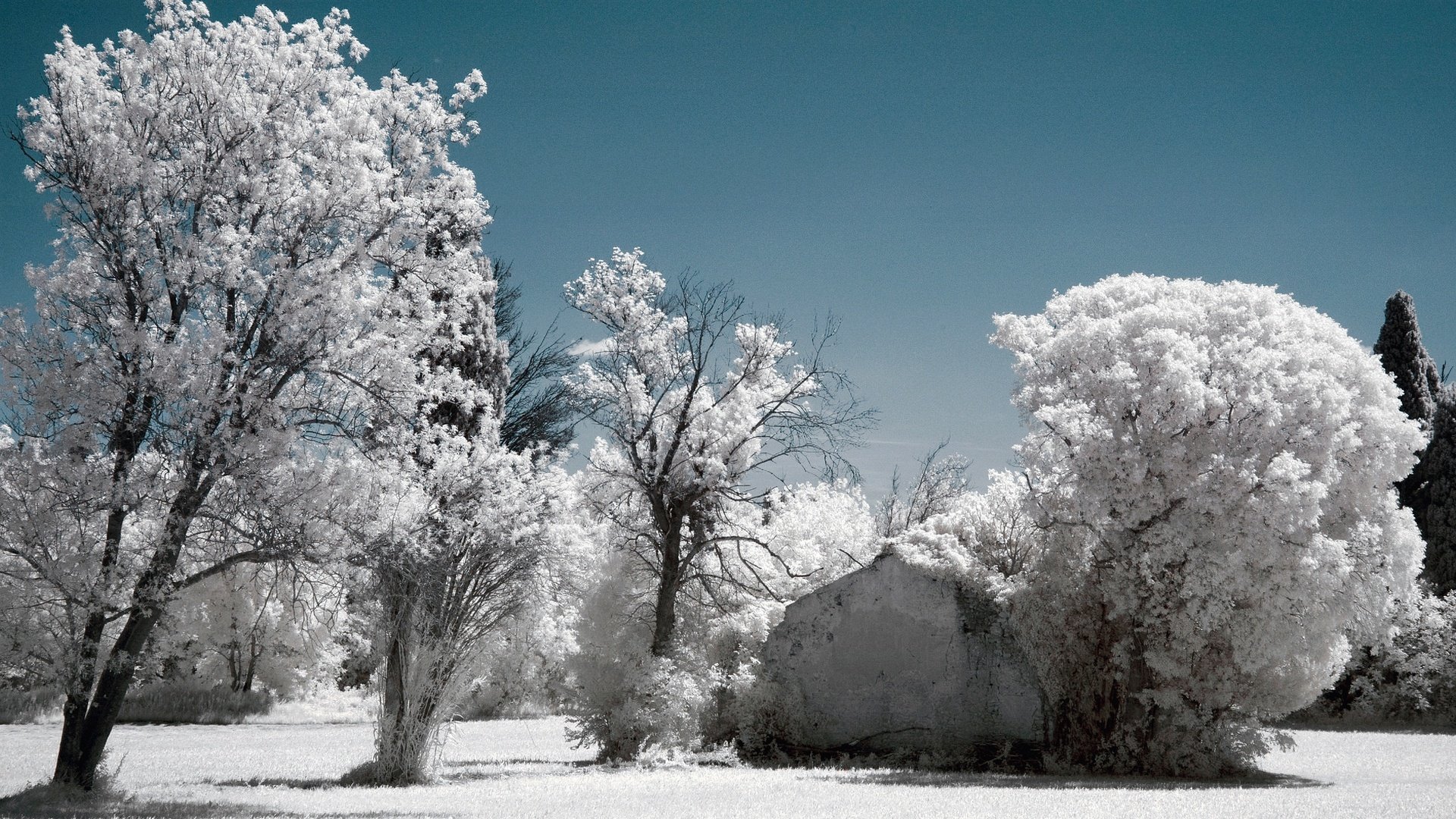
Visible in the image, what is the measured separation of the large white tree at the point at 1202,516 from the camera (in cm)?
1524

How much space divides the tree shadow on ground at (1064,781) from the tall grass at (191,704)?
20.6 metres

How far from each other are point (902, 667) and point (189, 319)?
12990 millimetres

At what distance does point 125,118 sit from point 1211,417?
602 inches

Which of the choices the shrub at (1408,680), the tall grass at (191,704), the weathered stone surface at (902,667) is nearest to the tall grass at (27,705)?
the tall grass at (191,704)

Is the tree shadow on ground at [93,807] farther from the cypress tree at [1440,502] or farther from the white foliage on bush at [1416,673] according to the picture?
the cypress tree at [1440,502]

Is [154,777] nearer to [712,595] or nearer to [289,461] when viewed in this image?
[289,461]

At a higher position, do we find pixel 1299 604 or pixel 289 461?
pixel 289 461

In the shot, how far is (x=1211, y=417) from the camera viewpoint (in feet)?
52.3

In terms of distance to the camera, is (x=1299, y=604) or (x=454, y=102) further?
(x=1299, y=604)

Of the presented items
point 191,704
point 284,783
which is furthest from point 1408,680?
point 191,704

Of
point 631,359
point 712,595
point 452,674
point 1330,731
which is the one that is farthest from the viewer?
point 1330,731

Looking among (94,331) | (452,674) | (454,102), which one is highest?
(454,102)

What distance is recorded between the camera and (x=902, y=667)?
18.8 meters

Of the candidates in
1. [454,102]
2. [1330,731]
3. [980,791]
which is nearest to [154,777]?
[454,102]
